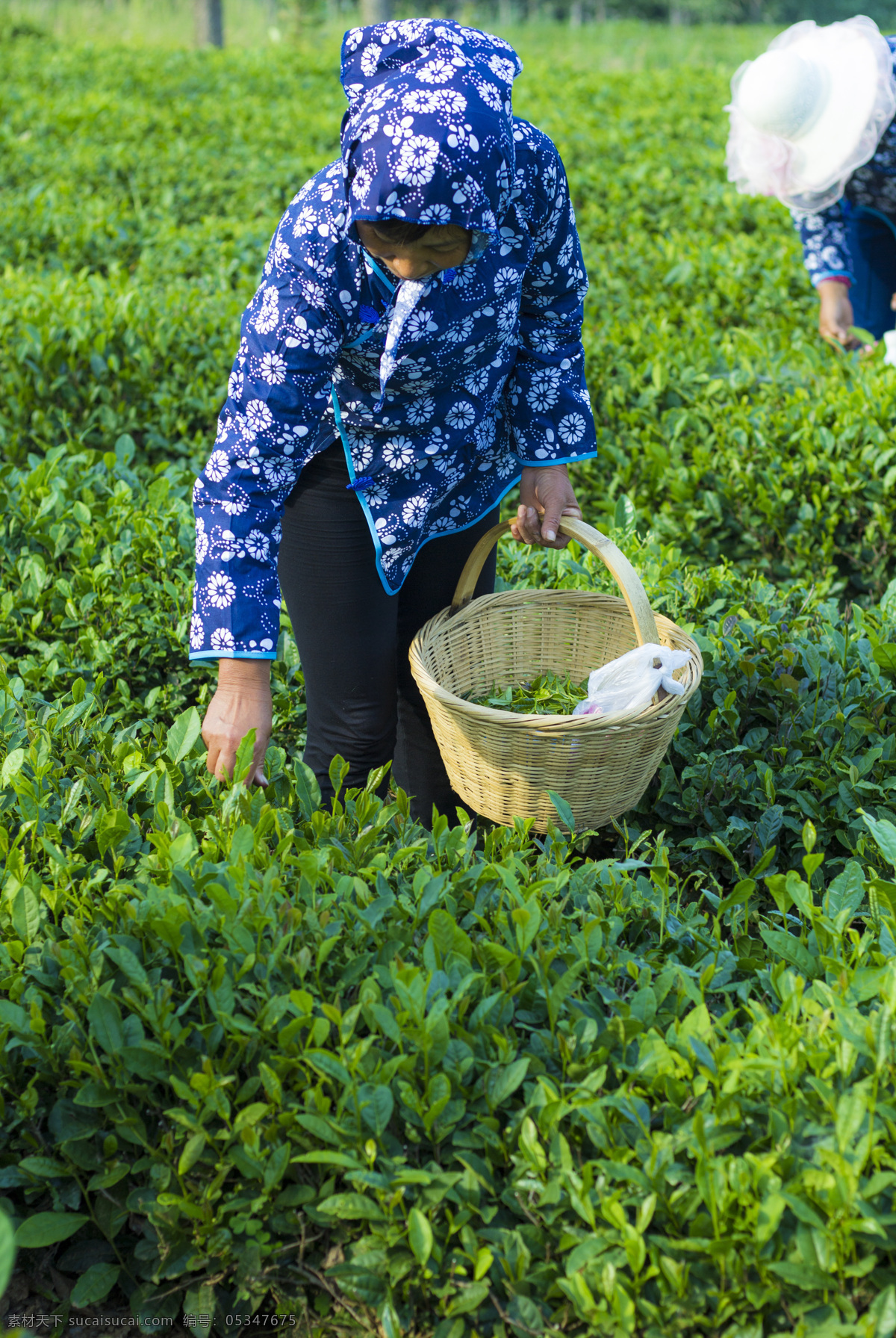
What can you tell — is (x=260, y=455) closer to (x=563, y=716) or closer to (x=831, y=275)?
(x=563, y=716)

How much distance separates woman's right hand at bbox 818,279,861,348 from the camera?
14.2 ft

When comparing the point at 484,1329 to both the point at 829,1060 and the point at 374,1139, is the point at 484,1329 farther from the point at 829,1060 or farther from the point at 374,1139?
the point at 829,1060

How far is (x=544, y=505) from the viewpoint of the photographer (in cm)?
231

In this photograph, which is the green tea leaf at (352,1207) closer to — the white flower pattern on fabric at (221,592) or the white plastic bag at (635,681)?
the white plastic bag at (635,681)

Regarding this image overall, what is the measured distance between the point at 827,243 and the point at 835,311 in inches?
10.7

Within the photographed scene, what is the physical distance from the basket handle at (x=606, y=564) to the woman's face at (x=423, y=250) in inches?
25.5

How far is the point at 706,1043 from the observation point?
151 centimetres

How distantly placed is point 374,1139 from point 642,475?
3069 millimetres

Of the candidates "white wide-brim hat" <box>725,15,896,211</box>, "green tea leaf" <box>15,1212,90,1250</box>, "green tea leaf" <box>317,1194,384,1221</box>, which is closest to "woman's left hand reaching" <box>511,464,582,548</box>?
"green tea leaf" <box>317,1194,384,1221</box>

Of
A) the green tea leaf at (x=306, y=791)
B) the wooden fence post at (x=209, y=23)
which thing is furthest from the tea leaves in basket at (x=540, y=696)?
the wooden fence post at (x=209, y=23)

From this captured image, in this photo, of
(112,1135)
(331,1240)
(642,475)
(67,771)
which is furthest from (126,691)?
(642,475)

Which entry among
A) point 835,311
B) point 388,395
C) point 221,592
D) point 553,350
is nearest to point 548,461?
point 553,350

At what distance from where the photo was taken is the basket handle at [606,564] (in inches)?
81.0

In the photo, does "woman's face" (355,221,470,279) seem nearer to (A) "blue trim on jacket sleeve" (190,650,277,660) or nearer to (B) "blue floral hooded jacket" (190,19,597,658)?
(B) "blue floral hooded jacket" (190,19,597,658)
